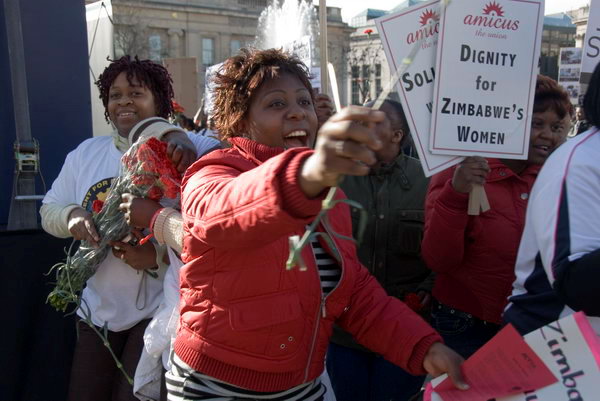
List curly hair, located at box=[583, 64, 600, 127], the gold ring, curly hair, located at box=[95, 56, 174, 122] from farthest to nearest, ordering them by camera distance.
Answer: curly hair, located at box=[95, 56, 174, 122] < curly hair, located at box=[583, 64, 600, 127] < the gold ring

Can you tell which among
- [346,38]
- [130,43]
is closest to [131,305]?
[130,43]

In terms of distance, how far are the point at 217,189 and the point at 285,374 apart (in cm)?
69

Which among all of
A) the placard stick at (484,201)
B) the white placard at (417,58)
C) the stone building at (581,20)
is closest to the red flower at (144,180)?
the white placard at (417,58)

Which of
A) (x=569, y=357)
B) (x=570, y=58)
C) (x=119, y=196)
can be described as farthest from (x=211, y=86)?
(x=570, y=58)

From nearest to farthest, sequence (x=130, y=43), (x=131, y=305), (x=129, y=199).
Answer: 1. (x=129, y=199)
2. (x=131, y=305)
3. (x=130, y=43)

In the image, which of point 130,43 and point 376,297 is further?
point 130,43

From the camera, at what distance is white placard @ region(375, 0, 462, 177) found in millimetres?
2232

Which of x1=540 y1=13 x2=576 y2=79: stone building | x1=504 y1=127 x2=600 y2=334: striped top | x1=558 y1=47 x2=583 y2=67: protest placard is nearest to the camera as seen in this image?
x1=504 y1=127 x2=600 y2=334: striped top

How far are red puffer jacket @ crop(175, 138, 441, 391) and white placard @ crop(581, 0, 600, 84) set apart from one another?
1434mm

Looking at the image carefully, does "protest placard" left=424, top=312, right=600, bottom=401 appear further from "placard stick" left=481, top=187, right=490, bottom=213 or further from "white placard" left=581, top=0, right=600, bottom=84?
"white placard" left=581, top=0, right=600, bottom=84

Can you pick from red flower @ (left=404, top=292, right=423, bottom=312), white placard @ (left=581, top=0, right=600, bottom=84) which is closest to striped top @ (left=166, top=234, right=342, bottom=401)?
red flower @ (left=404, top=292, right=423, bottom=312)

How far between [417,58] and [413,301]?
1340mm

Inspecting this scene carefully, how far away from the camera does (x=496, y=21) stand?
2350mm

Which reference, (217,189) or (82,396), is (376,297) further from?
(82,396)
